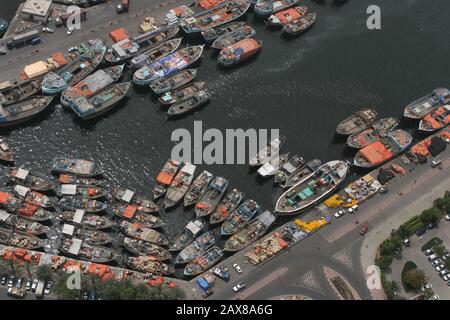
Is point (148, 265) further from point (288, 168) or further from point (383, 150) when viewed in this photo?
point (383, 150)

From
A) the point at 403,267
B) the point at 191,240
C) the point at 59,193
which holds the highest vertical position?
the point at 59,193

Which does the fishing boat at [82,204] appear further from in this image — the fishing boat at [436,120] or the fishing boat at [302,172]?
the fishing boat at [436,120]

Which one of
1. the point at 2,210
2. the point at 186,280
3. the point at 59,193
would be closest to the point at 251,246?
the point at 186,280

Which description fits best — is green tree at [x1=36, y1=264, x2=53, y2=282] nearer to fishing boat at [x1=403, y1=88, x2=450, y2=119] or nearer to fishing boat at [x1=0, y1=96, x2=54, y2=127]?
fishing boat at [x1=0, y1=96, x2=54, y2=127]

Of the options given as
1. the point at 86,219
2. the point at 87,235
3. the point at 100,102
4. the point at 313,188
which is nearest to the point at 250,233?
the point at 313,188

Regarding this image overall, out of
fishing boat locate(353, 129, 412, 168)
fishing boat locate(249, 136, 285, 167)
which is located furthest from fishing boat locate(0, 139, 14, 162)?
fishing boat locate(353, 129, 412, 168)
